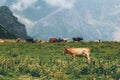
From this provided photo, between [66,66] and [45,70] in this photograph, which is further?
[66,66]

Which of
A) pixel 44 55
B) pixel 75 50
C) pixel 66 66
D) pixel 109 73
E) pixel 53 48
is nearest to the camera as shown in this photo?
pixel 109 73

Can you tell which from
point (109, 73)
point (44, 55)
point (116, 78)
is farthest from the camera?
point (44, 55)

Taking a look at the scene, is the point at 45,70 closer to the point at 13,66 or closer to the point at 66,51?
the point at 13,66

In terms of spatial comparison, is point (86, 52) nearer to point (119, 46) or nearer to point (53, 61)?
point (53, 61)

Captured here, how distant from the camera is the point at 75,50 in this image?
127 ft

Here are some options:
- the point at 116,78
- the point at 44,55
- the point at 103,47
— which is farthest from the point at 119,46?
the point at 116,78

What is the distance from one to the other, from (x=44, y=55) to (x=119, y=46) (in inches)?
482

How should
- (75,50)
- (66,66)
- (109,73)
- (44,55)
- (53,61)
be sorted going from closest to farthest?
(109,73) < (66,66) < (53,61) < (75,50) < (44,55)

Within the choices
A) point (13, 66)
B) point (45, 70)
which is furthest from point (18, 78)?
point (13, 66)

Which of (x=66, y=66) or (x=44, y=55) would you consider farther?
(x=44, y=55)

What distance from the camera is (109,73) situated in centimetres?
2853

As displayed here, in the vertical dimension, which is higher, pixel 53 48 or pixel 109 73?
pixel 53 48

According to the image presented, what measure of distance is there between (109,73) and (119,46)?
74.7ft

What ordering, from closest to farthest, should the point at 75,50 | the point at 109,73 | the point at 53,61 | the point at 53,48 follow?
the point at 109,73, the point at 53,61, the point at 75,50, the point at 53,48
